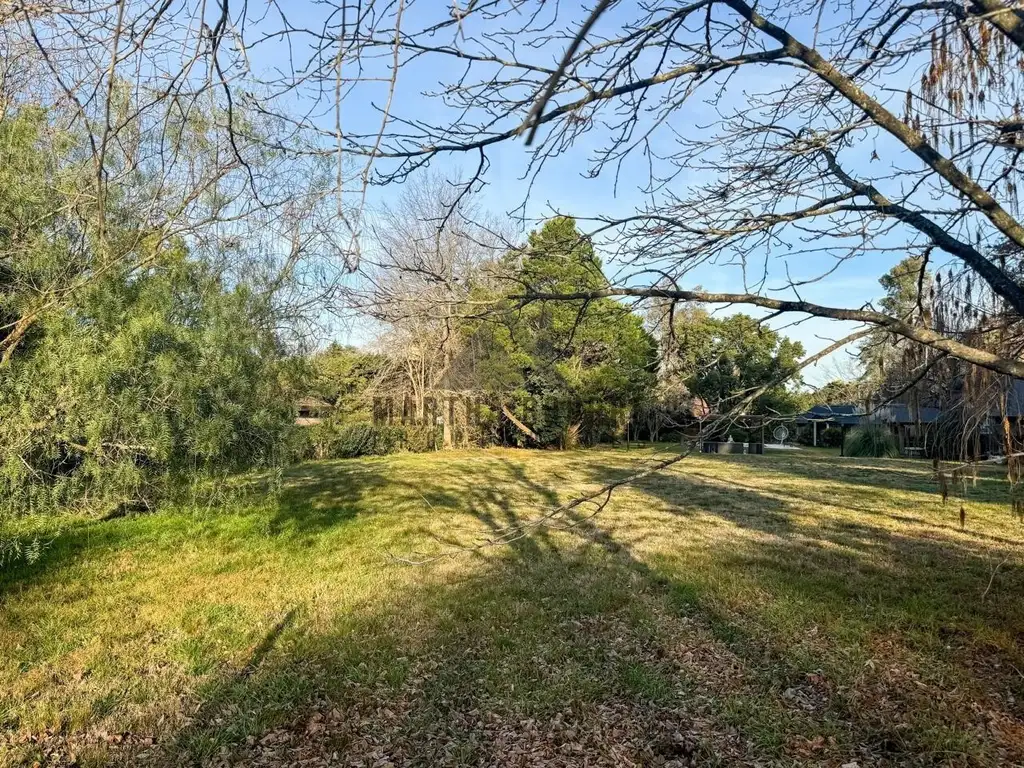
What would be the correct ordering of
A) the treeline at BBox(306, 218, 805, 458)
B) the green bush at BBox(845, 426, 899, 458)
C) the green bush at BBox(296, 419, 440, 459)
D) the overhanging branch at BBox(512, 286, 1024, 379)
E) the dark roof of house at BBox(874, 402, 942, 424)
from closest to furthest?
1. the overhanging branch at BBox(512, 286, 1024, 379)
2. the dark roof of house at BBox(874, 402, 942, 424)
3. the green bush at BBox(296, 419, 440, 459)
4. the treeline at BBox(306, 218, 805, 458)
5. the green bush at BBox(845, 426, 899, 458)

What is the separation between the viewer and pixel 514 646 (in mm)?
4121

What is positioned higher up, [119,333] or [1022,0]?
[1022,0]

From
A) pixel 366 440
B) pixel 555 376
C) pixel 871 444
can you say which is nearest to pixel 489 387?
pixel 555 376

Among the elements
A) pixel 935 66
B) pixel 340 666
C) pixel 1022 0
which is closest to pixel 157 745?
pixel 340 666

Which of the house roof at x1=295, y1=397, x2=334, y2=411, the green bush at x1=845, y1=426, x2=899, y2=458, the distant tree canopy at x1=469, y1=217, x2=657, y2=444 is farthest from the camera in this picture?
the green bush at x1=845, y1=426, x2=899, y2=458

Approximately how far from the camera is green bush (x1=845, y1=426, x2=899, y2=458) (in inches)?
813

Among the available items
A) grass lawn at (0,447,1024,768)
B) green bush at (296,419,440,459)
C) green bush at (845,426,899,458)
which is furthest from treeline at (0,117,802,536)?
green bush at (845,426,899,458)

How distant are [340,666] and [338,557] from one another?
110 inches

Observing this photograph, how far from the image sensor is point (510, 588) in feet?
17.7

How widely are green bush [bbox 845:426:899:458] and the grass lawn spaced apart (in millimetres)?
13865

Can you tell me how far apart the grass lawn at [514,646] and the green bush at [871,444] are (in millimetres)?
13865

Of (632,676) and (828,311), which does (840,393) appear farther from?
(632,676)

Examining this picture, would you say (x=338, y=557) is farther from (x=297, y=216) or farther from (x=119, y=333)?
(x=297, y=216)

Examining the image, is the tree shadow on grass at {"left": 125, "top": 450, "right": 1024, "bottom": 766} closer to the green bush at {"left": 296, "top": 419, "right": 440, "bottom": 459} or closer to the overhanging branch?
the overhanging branch
